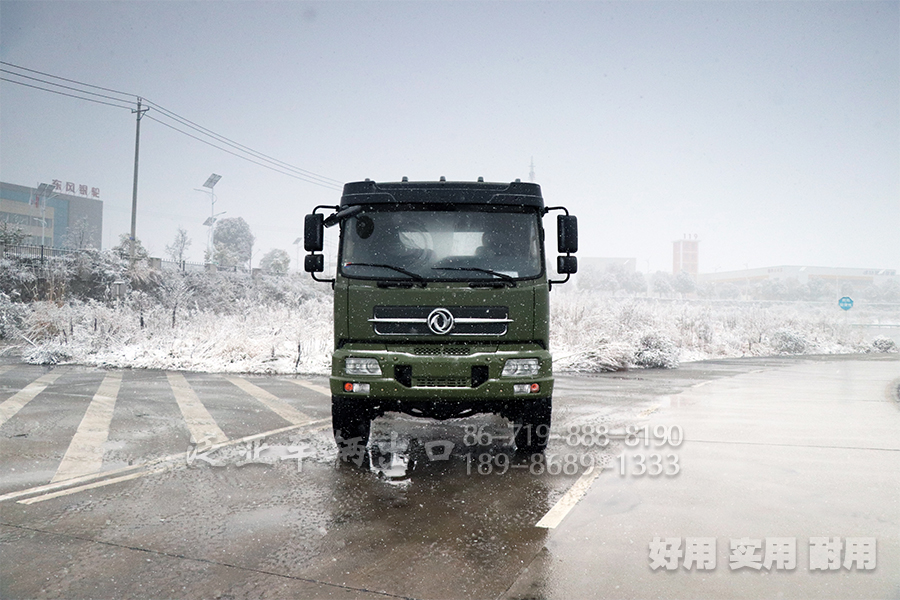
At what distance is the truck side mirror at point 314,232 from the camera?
605cm

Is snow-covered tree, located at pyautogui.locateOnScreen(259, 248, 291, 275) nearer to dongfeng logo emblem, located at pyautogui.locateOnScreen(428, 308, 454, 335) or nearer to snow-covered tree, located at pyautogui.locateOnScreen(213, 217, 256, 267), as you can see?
snow-covered tree, located at pyautogui.locateOnScreen(213, 217, 256, 267)

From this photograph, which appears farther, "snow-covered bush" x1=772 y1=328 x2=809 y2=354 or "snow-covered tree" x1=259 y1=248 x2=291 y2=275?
"snow-covered tree" x1=259 y1=248 x2=291 y2=275

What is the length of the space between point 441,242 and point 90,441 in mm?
4483

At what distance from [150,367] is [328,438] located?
9.54 metres

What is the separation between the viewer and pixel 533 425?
6.17m

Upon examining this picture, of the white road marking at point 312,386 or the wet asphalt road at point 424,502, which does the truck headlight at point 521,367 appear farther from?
the white road marking at point 312,386

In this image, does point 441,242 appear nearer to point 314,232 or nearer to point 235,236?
point 314,232

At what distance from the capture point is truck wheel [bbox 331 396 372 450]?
5.91 metres

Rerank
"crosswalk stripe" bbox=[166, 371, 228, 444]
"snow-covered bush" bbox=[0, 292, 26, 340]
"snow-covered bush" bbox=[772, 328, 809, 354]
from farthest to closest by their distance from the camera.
→ "snow-covered bush" bbox=[772, 328, 809, 354] < "snow-covered bush" bbox=[0, 292, 26, 340] < "crosswalk stripe" bbox=[166, 371, 228, 444]

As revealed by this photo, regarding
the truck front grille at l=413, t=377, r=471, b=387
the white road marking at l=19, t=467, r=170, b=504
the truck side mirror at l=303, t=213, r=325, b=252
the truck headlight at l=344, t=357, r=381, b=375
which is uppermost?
the truck side mirror at l=303, t=213, r=325, b=252

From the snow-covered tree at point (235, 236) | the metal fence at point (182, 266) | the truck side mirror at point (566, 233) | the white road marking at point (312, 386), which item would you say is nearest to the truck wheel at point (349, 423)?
the truck side mirror at point (566, 233)

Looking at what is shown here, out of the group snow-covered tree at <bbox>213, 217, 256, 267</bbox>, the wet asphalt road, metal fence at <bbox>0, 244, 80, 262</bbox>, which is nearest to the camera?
the wet asphalt road

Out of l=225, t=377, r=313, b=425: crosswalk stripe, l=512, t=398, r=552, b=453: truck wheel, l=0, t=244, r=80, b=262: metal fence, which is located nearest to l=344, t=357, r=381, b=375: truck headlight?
l=512, t=398, r=552, b=453: truck wheel

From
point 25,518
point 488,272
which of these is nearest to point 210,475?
point 25,518
